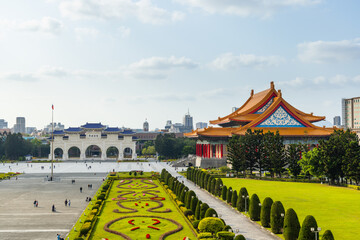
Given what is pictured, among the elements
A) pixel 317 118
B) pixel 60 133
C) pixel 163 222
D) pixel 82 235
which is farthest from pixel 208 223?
pixel 60 133

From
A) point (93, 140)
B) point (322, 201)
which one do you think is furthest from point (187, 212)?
point (93, 140)

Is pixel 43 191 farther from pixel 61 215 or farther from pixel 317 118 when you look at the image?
pixel 317 118

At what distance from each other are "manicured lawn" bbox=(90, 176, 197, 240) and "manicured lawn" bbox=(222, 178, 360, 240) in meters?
9.08

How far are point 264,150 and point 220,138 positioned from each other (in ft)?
65.6

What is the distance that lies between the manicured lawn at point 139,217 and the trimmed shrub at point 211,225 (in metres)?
1.84

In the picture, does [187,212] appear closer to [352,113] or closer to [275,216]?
[275,216]

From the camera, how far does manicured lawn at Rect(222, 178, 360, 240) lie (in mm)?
26342

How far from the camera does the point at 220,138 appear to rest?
247 feet

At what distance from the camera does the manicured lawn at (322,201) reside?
86.4 ft

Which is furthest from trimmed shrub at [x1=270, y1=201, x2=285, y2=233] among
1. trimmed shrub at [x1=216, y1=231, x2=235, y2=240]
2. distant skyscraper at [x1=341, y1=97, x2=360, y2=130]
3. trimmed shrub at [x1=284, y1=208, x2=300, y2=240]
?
distant skyscraper at [x1=341, y1=97, x2=360, y2=130]

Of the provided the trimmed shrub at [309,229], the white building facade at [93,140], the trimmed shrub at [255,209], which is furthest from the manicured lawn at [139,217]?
the white building facade at [93,140]

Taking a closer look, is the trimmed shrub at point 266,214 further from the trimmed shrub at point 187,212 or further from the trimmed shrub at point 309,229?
the trimmed shrub at point 309,229

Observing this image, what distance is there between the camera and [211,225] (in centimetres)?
2323

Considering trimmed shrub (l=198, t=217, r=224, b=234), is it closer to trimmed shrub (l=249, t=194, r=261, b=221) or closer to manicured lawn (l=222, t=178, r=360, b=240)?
trimmed shrub (l=249, t=194, r=261, b=221)
